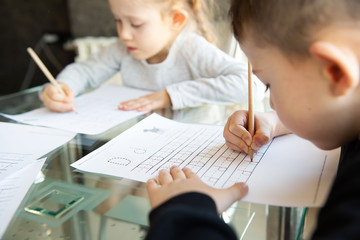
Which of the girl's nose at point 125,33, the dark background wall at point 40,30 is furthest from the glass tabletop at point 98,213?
the dark background wall at point 40,30

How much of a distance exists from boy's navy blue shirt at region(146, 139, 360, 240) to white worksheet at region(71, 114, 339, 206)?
0.25 ft

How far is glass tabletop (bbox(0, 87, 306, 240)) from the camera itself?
1.27 feet

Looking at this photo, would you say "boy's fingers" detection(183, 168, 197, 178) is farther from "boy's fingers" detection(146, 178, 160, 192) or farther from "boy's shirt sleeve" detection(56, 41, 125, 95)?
"boy's shirt sleeve" detection(56, 41, 125, 95)

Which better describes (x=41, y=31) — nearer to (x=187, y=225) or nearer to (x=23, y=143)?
(x=23, y=143)

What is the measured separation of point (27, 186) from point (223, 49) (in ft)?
2.36

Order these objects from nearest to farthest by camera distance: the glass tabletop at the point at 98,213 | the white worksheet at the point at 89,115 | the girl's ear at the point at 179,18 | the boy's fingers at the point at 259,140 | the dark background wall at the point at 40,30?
the glass tabletop at the point at 98,213, the boy's fingers at the point at 259,140, the white worksheet at the point at 89,115, the girl's ear at the point at 179,18, the dark background wall at the point at 40,30

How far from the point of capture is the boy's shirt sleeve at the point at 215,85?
85 cm

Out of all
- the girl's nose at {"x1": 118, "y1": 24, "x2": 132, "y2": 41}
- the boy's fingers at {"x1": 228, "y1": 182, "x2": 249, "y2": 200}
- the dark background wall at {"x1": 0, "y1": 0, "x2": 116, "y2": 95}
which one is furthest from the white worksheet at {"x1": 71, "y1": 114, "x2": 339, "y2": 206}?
the dark background wall at {"x1": 0, "y1": 0, "x2": 116, "y2": 95}

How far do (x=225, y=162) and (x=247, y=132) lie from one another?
0.06 meters

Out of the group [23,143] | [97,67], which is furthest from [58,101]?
[97,67]

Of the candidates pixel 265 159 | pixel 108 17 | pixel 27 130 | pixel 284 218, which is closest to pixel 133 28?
pixel 27 130

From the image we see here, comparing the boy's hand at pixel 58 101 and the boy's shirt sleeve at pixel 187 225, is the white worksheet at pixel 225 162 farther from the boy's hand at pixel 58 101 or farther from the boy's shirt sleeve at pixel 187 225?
the boy's hand at pixel 58 101

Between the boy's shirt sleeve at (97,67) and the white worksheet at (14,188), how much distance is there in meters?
0.55

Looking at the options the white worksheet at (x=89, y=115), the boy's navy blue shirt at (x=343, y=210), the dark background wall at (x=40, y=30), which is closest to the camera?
the boy's navy blue shirt at (x=343, y=210)
